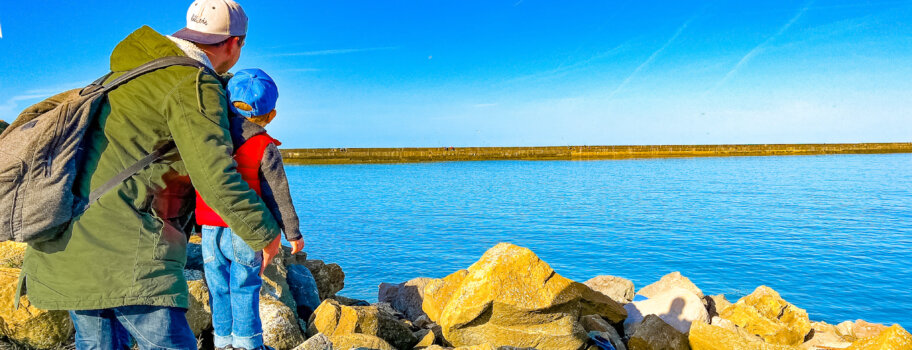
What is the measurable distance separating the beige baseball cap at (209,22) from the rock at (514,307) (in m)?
2.86

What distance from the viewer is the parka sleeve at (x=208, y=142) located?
1761 millimetres

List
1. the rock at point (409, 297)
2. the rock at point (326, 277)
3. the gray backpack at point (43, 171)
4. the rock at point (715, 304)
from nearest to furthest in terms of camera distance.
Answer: the gray backpack at point (43, 171) < the rock at point (326, 277) < the rock at point (409, 297) < the rock at point (715, 304)

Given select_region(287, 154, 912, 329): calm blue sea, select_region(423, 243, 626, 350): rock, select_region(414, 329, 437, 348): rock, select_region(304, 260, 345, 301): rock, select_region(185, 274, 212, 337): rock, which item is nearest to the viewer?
select_region(185, 274, 212, 337): rock

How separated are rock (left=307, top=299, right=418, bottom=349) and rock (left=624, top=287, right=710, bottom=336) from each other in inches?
88.2

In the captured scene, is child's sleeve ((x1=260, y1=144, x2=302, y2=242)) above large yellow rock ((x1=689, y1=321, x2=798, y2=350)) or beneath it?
above

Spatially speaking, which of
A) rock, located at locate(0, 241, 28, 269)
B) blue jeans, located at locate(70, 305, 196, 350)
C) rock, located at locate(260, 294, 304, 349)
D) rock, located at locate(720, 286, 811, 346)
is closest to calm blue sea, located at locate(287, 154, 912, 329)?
rock, located at locate(720, 286, 811, 346)

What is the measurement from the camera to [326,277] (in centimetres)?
605

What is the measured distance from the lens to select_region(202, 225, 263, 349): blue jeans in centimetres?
276

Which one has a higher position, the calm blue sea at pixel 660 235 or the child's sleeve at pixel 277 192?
the child's sleeve at pixel 277 192

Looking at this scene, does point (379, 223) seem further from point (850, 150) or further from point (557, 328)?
point (850, 150)

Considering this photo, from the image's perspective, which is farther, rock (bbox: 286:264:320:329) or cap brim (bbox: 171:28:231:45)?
rock (bbox: 286:264:320:329)

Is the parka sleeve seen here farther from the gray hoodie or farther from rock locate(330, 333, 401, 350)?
rock locate(330, 333, 401, 350)

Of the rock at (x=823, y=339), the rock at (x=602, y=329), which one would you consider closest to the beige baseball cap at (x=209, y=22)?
the rock at (x=602, y=329)

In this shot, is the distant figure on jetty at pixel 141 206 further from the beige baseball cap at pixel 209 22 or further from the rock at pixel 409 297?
the rock at pixel 409 297
